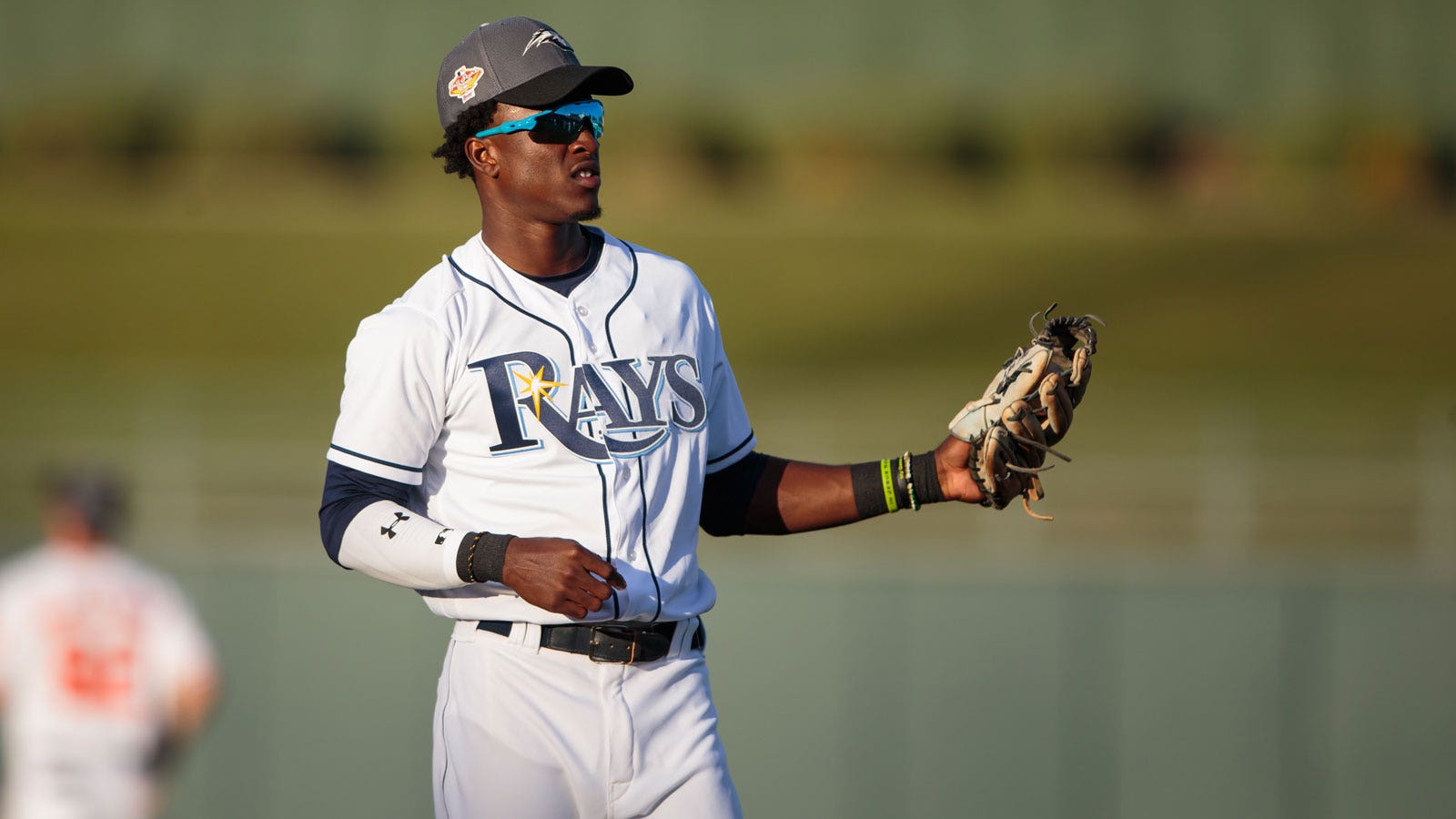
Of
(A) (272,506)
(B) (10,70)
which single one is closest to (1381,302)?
(A) (272,506)

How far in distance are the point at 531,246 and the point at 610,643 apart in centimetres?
64

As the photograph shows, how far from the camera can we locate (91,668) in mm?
5082

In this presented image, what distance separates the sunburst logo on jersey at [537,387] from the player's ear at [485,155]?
14.0 inches

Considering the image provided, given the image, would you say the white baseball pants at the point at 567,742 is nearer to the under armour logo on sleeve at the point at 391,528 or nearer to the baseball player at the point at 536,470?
the baseball player at the point at 536,470

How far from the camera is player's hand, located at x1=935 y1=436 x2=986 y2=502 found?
8.78ft

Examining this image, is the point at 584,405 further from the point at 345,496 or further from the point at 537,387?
the point at 345,496

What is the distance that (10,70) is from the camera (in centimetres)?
1680

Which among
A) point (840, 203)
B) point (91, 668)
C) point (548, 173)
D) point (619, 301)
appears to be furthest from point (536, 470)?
point (840, 203)

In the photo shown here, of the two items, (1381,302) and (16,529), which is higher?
(1381,302)

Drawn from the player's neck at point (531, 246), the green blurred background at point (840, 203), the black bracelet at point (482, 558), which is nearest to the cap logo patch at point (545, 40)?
the player's neck at point (531, 246)

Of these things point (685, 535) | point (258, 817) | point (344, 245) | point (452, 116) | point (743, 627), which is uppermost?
point (344, 245)

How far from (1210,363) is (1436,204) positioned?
2.72 meters

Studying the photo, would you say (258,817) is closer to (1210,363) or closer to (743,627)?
(743,627)

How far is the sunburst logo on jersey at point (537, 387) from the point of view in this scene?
2479mm
